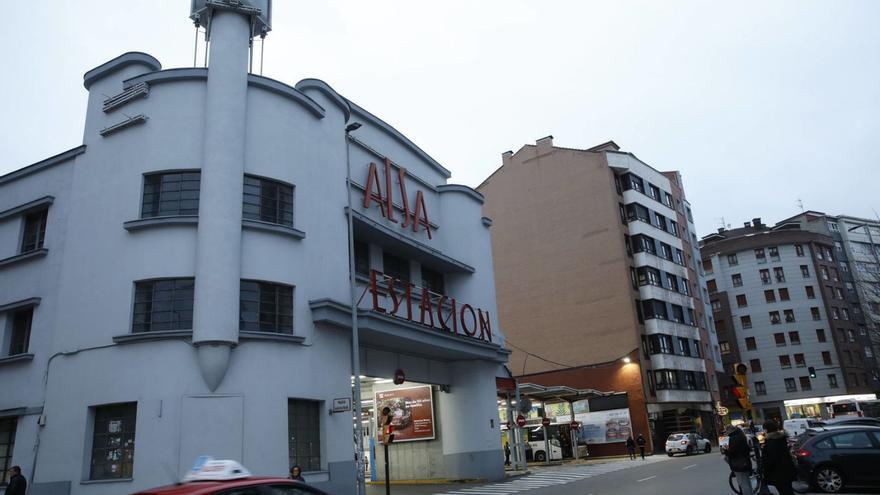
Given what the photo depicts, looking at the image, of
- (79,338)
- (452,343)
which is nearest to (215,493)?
(79,338)

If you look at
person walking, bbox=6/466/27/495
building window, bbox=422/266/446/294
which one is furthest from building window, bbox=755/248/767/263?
person walking, bbox=6/466/27/495

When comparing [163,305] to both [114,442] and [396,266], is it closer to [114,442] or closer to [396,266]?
[114,442]

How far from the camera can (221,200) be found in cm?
1892

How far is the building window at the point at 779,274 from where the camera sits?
275 feet

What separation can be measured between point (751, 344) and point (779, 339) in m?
3.20

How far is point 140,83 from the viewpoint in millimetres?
20469

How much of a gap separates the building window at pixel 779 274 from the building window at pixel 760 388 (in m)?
13.3

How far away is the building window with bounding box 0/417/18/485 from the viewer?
64.1 feet

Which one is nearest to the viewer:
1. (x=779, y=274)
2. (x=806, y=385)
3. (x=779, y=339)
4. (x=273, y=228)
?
(x=273, y=228)

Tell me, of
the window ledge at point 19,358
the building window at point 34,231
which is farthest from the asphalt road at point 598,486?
the building window at point 34,231

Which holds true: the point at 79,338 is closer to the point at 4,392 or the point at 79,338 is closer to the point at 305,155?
the point at 4,392

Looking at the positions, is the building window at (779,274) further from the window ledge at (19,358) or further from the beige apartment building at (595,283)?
the window ledge at (19,358)

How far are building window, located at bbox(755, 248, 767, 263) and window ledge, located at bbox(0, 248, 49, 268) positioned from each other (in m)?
83.5

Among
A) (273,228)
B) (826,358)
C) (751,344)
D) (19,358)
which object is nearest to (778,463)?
(273,228)
